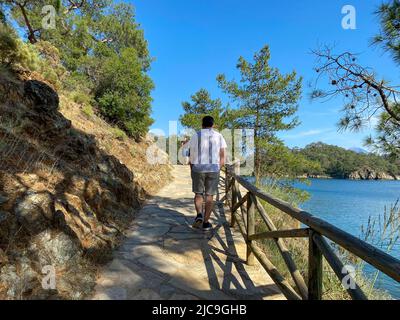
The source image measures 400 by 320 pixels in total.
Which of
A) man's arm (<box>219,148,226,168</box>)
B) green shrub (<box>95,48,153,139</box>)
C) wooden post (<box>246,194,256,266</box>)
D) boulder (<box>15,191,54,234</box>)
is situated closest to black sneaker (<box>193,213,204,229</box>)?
man's arm (<box>219,148,226,168</box>)

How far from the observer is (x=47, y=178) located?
3.94m

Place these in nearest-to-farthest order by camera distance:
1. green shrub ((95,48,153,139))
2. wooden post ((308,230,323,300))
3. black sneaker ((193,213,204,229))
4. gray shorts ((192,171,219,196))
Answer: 1. wooden post ((308,230,323,300))
2. gray shorts ((192,171,219,196))
3. black sneaker ((193,213,204,229))
4. green shrub ((95,48,153,139))

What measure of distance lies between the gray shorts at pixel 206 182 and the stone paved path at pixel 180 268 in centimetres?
77

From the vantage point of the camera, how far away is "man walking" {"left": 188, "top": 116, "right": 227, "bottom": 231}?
4.41m

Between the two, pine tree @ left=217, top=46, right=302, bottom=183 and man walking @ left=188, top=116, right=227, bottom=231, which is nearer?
man walking @ left=188, top=116, right=227, bottom=231

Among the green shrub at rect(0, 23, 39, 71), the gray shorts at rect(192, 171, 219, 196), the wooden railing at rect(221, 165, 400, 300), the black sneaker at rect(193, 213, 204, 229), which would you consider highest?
the green shrub at rect(0, 23, 39, 71)

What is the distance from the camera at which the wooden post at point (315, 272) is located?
2051mm

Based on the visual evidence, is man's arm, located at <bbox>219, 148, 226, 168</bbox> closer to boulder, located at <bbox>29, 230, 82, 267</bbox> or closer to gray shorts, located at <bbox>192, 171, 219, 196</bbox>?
gray shorts, located at <bbox>192, 171, 219, 196</bbox>

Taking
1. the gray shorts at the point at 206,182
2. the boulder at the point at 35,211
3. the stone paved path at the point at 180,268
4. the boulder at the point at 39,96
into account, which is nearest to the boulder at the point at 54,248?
the boulder at the point at 35,211

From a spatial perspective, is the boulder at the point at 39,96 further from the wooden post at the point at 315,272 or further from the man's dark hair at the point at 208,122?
the wooden post at the point at 315,272

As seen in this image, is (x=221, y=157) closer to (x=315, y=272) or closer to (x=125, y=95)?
(x=315, y=272)

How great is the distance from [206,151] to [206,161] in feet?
0.54
